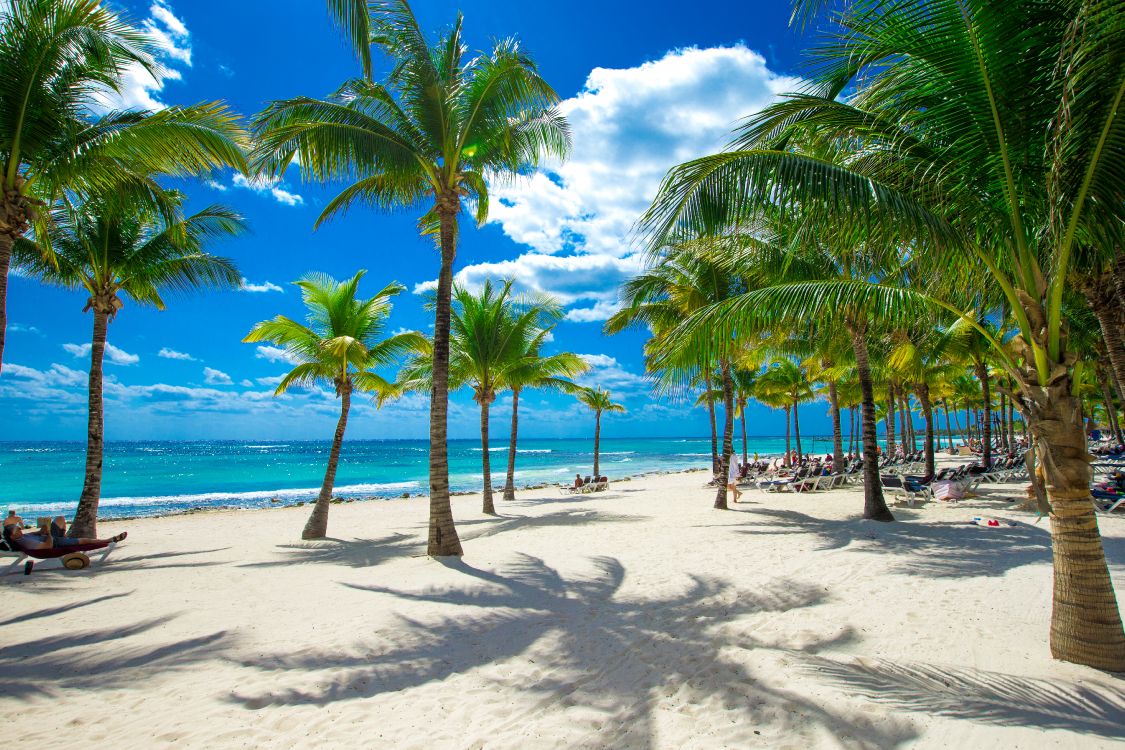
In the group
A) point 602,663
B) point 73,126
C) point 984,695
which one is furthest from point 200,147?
point 984,695

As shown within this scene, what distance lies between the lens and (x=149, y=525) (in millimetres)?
14906

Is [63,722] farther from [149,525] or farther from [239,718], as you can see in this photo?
[149,525]

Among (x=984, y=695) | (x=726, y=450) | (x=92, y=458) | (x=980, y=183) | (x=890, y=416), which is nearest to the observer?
(x=984, y=695)

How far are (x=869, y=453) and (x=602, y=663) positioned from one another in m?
8.30

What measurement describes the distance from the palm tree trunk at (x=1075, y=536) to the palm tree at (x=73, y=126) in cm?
899

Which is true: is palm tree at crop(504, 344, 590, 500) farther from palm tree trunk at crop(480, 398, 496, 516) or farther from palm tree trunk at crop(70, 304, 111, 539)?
palm tree trunk at crop(70, 304, 111, 539)

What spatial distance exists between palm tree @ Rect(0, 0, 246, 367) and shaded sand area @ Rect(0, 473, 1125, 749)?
12.5 feet

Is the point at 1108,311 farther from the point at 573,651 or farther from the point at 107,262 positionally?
the point at 107,262

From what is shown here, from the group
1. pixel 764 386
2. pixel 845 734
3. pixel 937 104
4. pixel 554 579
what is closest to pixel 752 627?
pixel 845 734

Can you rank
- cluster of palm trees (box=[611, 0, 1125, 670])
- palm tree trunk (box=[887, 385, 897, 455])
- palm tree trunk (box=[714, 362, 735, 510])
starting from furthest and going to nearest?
palm tree trunk (box=[887, 385, 897, 455]) < palm tree trunk (box=[714, 362, 735, 510]) < cluster of palm trees (box=[611, 0, 1125, 670])

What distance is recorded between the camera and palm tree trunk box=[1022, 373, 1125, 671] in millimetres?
3398

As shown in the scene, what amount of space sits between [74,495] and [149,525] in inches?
705

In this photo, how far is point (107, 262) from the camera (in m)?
9.60

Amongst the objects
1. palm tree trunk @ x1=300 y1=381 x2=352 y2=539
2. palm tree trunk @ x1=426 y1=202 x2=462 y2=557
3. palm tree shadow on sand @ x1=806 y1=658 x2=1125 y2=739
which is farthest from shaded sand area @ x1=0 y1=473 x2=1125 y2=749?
palm tree trunk @ x1=300 y1=381 x2=352 y2=539
